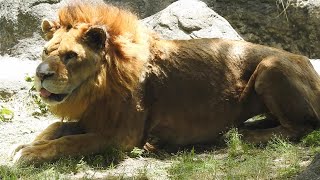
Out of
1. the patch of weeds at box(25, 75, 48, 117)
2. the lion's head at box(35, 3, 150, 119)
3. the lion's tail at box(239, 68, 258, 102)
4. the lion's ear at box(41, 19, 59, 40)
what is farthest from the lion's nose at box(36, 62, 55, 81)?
the patch of weeds at box(25, 75, 48, 117)

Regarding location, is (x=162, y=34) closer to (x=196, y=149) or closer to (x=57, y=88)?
(x=196, y=149)

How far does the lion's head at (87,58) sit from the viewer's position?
652 cm

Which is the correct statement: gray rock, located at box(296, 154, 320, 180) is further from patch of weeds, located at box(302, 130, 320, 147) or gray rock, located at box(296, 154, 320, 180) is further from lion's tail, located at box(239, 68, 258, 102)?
lion's tail, located at box(239, 68, 258, 102)

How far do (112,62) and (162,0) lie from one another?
5.64m

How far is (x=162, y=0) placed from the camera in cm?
1227

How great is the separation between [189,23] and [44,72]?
4.37 metres

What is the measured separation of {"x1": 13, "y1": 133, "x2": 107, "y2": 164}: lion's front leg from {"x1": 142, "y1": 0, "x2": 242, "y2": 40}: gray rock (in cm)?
370

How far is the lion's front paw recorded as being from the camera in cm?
630

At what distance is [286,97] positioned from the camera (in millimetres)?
7262

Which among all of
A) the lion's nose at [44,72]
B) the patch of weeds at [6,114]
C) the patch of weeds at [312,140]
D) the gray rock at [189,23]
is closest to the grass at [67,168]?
the lion's nose at [44,72]

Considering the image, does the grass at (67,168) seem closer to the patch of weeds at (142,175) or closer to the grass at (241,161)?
the patch of weeds at (142,175)

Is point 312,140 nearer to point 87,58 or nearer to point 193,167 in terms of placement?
point 193,167

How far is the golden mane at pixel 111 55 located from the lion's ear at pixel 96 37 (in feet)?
0.38

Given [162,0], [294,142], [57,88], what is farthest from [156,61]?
[162,0]
